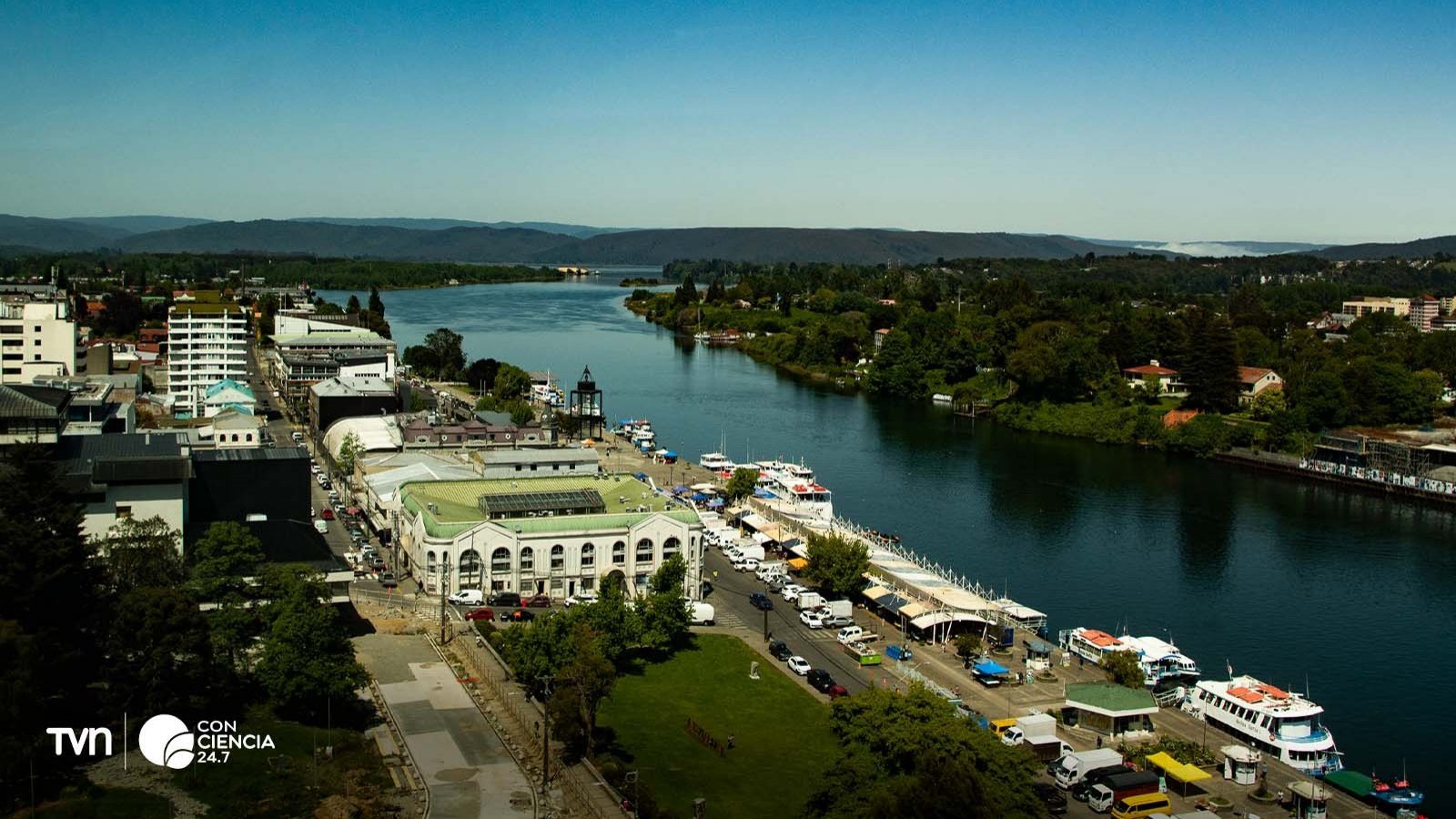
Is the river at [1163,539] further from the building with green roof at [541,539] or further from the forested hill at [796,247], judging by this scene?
the forested hill at [796,247]

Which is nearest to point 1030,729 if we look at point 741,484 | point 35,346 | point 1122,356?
point 741,484

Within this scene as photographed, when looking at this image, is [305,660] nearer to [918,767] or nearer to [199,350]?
[918,767]

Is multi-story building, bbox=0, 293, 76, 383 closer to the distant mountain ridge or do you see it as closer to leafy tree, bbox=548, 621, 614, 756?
leafy tree, bbox=548, 621, 614, 756

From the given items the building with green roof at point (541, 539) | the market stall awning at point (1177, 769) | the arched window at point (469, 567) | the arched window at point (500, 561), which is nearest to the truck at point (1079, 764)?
the market stall awning at point (1177, 769)

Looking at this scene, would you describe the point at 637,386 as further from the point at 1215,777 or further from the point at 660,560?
the point at 1215,777

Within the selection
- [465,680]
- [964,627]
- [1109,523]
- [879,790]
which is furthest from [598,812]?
[1109,523]

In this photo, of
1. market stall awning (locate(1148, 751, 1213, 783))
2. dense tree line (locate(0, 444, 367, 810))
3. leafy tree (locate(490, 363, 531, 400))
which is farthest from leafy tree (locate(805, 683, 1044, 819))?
leafy tree (locate(490, 363, 531, 400))
